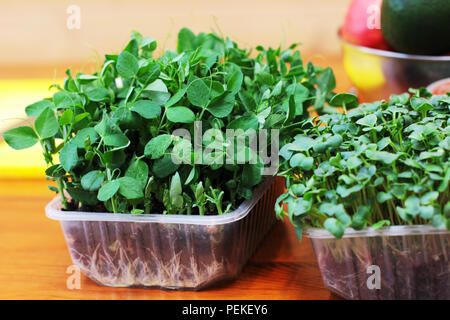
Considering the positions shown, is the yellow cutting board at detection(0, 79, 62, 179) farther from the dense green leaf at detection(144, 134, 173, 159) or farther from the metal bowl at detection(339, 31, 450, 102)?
the metal bowl at detection(339, 31, 450, 102)

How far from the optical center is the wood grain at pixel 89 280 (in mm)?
663

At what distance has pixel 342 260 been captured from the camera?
580 millimetres

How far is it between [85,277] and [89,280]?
0.01 metres

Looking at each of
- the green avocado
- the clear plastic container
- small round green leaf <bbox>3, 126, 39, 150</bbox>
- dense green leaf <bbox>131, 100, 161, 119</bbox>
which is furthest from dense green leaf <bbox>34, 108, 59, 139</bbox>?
the green avocado

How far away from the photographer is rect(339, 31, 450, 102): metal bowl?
2.86 ft

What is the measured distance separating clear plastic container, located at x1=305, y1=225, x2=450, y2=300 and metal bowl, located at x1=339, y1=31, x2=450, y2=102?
43 cm

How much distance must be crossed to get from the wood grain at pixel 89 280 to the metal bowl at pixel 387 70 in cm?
32

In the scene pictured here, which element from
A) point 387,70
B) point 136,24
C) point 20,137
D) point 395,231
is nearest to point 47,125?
point 20,137

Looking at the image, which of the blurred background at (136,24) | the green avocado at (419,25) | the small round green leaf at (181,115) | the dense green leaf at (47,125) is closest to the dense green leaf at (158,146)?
the small round green leaf at (181,115)

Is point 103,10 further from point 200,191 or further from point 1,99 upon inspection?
point 200,191

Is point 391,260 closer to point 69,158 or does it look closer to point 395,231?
point 395,231

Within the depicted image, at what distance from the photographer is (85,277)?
28.0 inches

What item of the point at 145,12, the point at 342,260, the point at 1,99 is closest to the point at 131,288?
the point at 342,260

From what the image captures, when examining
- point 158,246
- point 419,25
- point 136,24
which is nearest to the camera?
point 158,246
